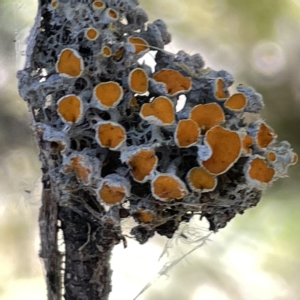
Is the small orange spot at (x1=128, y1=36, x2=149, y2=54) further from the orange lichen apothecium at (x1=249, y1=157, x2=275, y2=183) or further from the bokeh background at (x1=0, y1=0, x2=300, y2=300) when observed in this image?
the bokeh background at (x1=0, y1=0, x2=300, y2=300)

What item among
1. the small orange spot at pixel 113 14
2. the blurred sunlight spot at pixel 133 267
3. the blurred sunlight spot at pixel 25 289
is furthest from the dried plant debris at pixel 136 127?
the blurred sunlight spot at pixel 25 289

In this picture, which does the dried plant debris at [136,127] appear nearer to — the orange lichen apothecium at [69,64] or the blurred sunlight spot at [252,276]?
the orange lichen apothecium at [69,64]

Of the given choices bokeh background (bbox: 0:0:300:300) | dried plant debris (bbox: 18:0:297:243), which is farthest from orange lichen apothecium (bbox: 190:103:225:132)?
bokeh background (bbox: 0:0:300:300)

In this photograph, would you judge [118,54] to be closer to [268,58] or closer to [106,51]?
[106,51]

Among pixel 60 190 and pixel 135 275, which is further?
pixel 135 275

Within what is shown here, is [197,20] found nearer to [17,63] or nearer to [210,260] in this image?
[17,63]

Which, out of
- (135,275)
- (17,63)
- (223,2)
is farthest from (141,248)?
(223,2)
